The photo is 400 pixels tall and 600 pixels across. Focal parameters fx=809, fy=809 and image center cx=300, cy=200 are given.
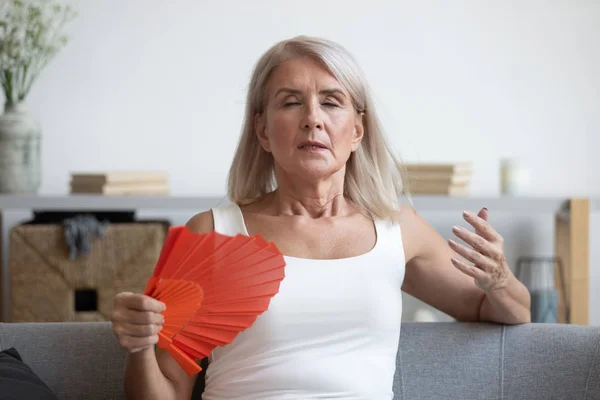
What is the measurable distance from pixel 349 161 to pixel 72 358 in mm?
770

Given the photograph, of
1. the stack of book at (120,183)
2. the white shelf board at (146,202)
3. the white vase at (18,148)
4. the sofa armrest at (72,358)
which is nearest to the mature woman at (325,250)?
the sofa armrest at (72,358)

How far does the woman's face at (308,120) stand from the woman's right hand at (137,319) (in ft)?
1.72

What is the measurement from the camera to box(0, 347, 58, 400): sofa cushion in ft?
4.83

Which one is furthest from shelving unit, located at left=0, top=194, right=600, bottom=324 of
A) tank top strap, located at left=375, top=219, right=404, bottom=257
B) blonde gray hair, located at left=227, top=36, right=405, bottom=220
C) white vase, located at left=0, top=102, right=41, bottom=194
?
tank top strap, located at left=375, top=219, right=404, bottom=257

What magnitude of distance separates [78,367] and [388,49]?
8.12ft

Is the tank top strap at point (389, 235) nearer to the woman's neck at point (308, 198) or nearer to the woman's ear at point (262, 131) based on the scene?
the woman's neck at point (308, 198)

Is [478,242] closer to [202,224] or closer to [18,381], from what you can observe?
[202,224]

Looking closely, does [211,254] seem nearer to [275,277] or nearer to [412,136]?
[275,277]

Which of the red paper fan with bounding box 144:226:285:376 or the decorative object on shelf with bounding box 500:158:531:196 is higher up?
the decorative object on shelf with bounding box 500:158:531:196

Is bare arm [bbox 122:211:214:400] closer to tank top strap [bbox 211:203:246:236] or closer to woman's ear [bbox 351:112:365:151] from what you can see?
tank top strap [bbox 211:203:246:236]

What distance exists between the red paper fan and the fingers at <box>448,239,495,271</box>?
1.11 feet

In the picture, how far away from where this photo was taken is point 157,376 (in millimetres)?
1521

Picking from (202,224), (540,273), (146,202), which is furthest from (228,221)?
(540,273)

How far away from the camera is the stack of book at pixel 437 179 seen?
11.1ft
